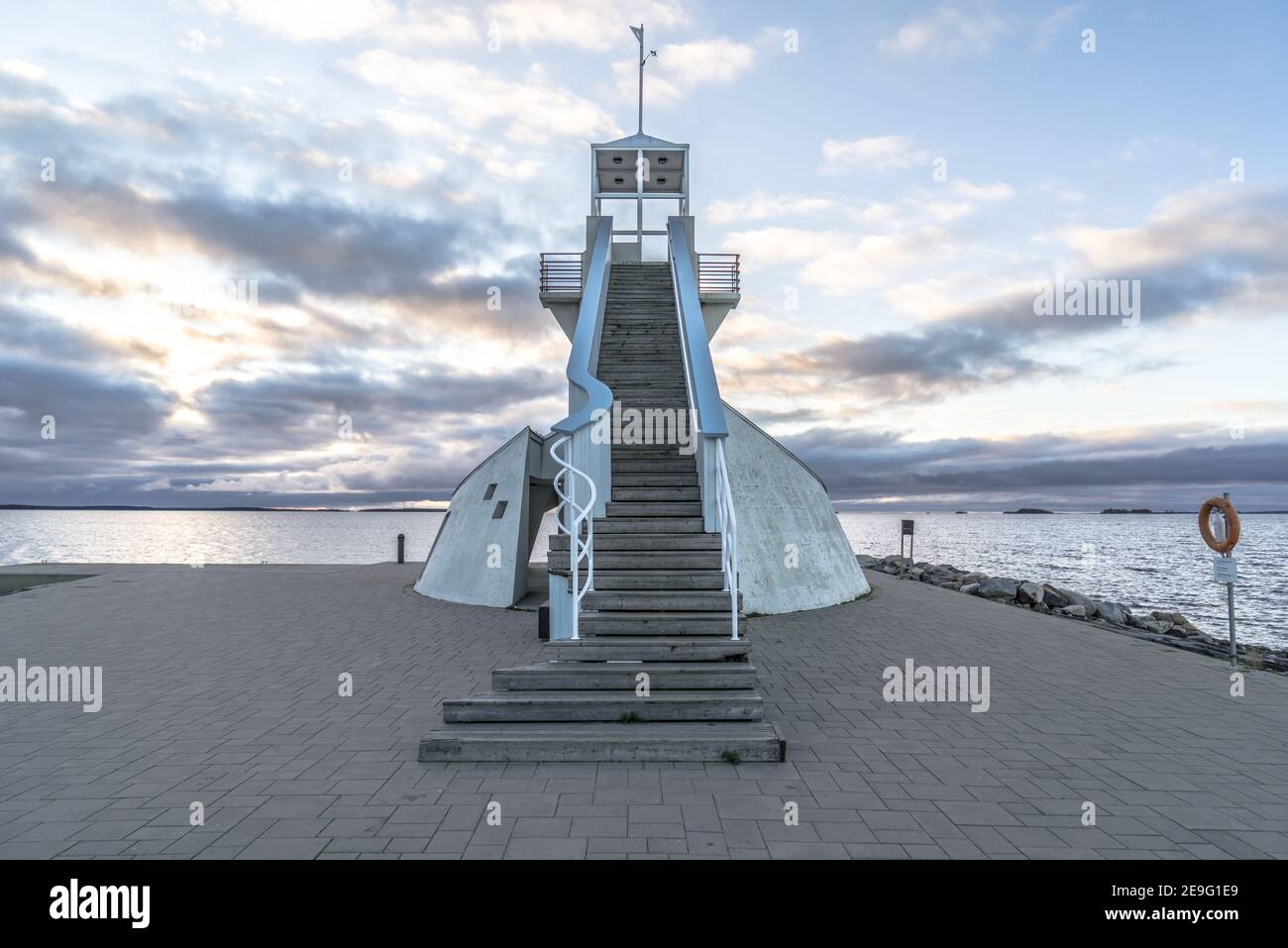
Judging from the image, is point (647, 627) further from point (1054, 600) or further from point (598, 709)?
point (1054, 600)

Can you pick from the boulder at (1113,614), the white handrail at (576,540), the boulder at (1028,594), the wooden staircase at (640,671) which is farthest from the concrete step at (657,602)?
the boulder at (1113,614)

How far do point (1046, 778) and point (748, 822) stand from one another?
2.40 metres

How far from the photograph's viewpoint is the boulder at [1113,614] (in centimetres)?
1530

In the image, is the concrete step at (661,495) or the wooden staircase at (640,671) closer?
the wooden staircase at (640,671)

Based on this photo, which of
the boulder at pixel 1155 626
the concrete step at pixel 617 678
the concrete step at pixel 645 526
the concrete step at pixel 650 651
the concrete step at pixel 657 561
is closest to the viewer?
the concrete step at pixel 617 678

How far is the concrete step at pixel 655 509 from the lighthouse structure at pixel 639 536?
0.08 feet

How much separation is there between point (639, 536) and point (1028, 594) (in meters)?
12.1

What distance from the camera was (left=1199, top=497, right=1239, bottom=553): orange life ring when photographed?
833 centimetres

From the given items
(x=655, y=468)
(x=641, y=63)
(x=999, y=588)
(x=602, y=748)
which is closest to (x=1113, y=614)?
(x=999, y=588)

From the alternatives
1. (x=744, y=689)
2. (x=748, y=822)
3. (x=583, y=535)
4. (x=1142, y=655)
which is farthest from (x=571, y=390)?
(x=1142, y=655)

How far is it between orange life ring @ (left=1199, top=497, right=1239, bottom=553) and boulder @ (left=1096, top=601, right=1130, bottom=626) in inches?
273

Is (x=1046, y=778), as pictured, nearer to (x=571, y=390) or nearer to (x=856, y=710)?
(x=856, y=710)

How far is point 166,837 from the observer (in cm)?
390

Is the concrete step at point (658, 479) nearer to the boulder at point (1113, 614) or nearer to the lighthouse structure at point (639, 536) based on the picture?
the lighthouse structure at point (639, 536)
